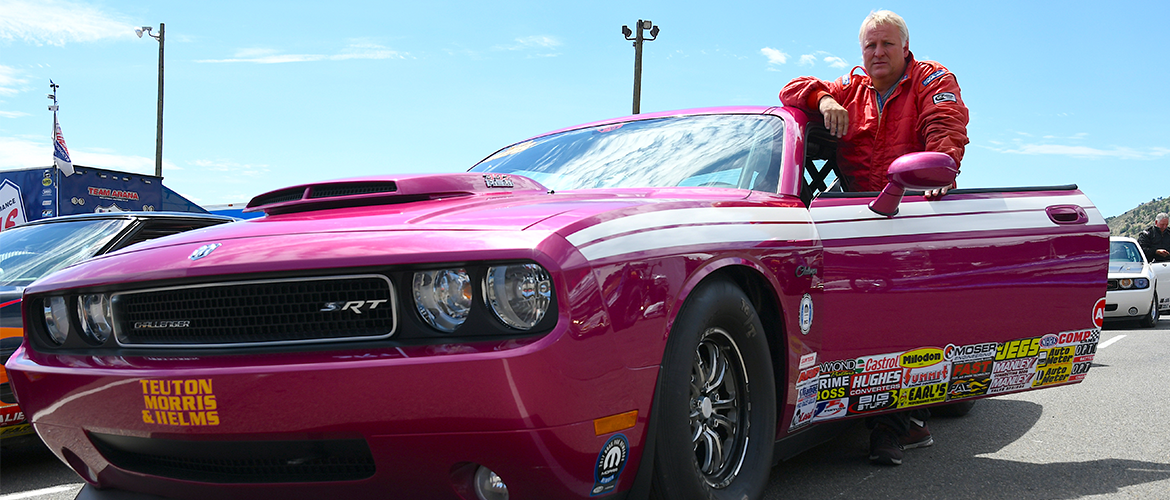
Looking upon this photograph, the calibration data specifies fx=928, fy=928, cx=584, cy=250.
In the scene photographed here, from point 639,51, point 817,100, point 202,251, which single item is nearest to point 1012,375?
point 817,100

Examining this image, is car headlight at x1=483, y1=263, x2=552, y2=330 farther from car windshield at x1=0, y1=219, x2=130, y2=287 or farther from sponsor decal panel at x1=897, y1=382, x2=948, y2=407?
car windshield at x1=0, y1=219, x2=130, y2=287

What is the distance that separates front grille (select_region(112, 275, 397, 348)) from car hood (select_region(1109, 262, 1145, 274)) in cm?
1357

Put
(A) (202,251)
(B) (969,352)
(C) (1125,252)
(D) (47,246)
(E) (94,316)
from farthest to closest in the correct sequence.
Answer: (C) (1125,252) → (D) (47,246) → (B) (969,352) → (E) (94,316) → (A) (202,251)

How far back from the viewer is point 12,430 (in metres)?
4.05

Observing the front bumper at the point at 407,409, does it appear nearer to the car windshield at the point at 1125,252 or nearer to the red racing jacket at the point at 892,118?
the red racing jacket at the point at 892,118

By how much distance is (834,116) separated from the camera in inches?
147

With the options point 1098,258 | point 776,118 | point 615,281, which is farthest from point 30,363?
point 1098,258

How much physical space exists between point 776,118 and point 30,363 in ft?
8.56

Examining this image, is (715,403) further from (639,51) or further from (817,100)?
(639,51)

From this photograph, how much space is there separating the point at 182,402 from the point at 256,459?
0.70 feet

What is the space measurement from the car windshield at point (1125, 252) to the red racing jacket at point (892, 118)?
11733mm

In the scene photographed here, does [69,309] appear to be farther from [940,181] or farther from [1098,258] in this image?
[1098,258]

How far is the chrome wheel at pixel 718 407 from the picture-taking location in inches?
99.6

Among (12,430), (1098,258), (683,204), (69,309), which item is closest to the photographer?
(69,309)
